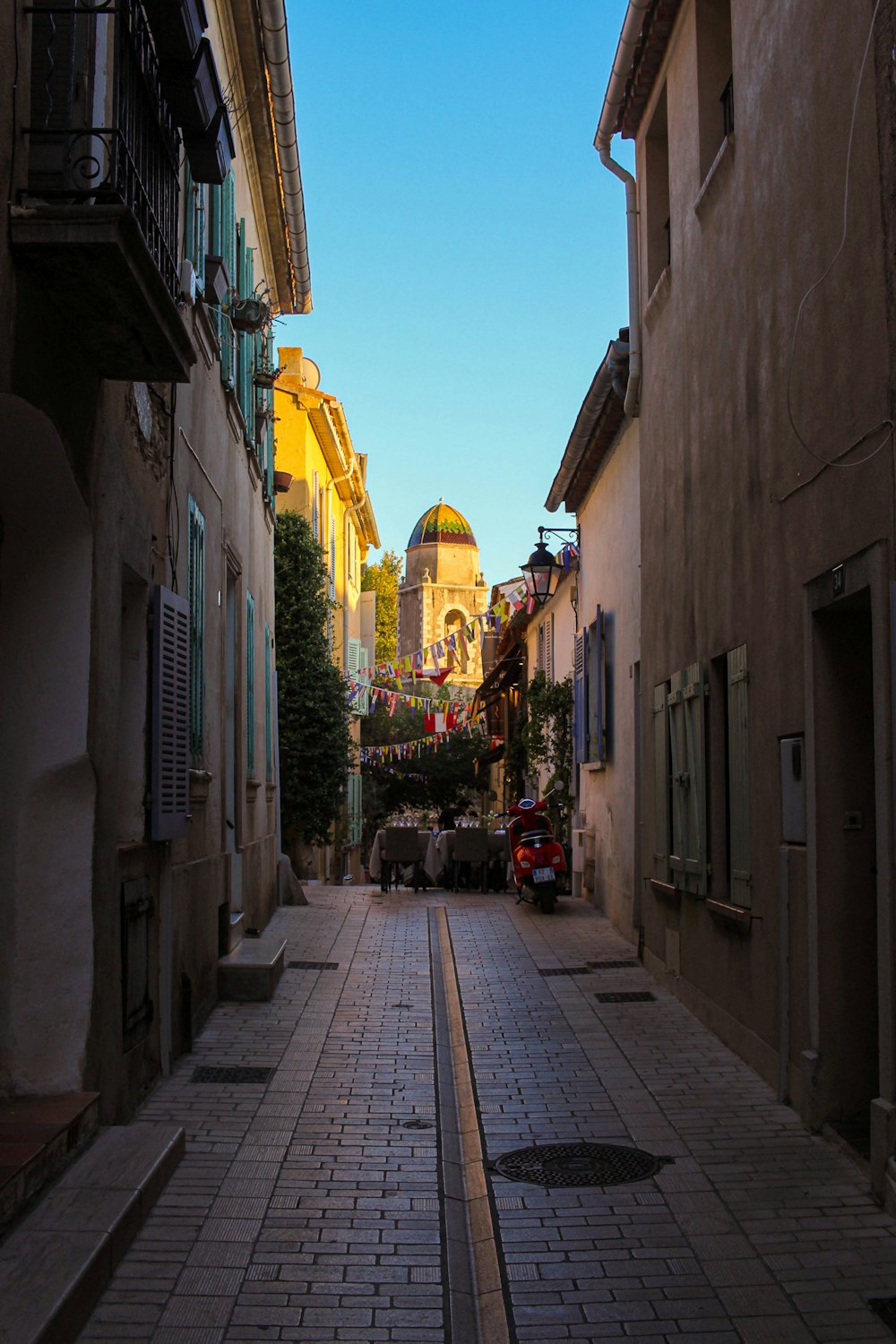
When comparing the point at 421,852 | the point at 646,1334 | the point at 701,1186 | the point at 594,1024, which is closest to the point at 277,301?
the point at 421,852

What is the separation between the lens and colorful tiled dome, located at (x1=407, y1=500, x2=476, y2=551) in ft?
306

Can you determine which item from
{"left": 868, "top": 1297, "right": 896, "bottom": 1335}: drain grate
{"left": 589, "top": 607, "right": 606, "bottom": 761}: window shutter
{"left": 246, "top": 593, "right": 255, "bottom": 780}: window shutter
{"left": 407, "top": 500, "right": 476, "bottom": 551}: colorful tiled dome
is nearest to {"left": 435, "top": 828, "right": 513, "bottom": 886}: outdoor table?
{"left": 589, "top": 607, "right": 606, "bottom": 761}: window shutter

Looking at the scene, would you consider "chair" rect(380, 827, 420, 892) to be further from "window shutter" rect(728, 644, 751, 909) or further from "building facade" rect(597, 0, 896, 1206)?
"window shutter" rect(728, 644, 751, 909)

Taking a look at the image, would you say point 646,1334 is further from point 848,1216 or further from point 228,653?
point 228,653

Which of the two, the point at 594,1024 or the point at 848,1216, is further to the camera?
the point at 594,1024

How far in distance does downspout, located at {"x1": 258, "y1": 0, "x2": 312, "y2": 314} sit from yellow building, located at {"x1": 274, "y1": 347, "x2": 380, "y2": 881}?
2.84 metres

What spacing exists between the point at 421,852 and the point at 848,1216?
15576 mm

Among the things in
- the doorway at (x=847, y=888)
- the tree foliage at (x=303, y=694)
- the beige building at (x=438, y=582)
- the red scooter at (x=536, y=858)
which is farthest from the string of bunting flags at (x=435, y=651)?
the beige building at (x=438, y=582)

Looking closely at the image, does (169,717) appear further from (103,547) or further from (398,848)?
(398,848)

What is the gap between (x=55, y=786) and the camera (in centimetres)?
585

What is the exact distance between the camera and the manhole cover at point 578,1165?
601cm

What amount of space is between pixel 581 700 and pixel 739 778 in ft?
30.6

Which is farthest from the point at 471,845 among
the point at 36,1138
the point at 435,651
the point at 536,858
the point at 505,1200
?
the point at 36,1138

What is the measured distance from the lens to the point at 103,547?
6160 mm
